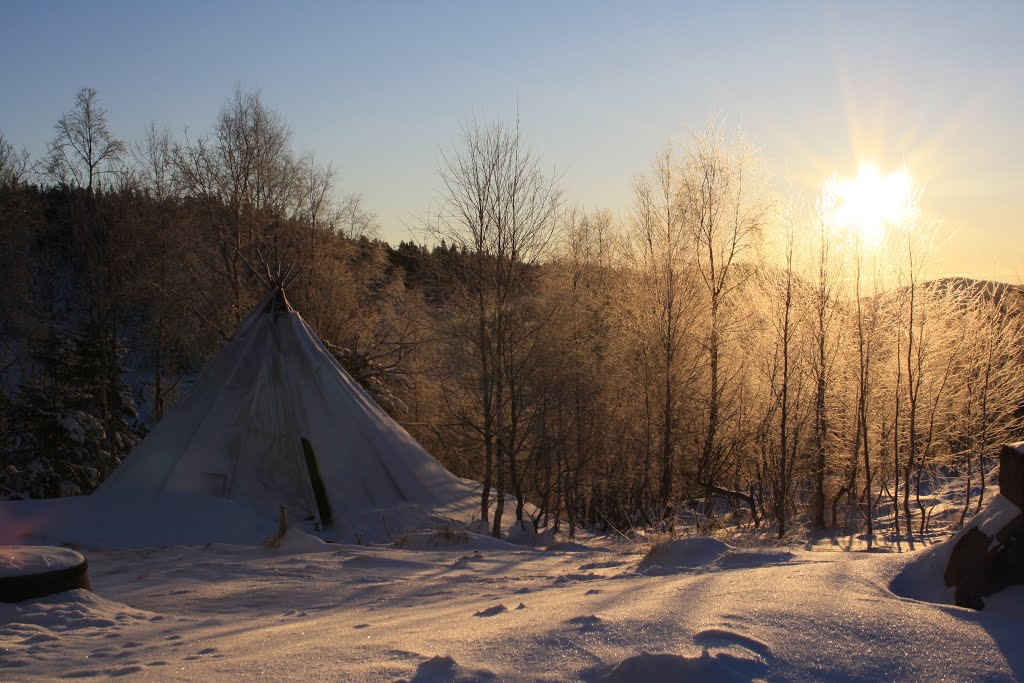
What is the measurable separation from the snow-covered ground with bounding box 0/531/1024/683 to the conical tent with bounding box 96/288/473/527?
3.81 m

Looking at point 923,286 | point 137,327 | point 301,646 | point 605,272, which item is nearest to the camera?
point 301,646

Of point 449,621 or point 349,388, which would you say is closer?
point 449,621

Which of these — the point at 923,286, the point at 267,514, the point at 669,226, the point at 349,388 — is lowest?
the point at 267,514

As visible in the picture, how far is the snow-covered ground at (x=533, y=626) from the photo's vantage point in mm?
2713

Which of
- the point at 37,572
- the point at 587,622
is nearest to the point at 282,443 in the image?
the point at 37,572

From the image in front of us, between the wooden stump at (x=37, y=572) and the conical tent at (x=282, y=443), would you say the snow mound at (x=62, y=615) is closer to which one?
the wooden stump at (x=37, y=572)

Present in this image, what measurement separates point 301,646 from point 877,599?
103 inches

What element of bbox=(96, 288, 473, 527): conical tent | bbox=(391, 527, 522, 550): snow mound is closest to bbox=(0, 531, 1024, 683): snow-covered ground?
bbox=(391, 527, 522, 550): snow mound

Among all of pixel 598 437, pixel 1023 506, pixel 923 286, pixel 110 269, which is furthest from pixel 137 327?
pixel 1023 506

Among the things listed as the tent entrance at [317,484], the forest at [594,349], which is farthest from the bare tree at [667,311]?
the tent entrance at [317,484]

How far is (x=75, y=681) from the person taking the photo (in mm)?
3115

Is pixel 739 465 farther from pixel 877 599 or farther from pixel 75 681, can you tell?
pixel 75 681

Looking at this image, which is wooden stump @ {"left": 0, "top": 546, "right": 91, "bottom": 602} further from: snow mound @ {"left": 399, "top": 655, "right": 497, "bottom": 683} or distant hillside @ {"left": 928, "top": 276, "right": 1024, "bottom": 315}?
distant hillside @ {"left": 928, "top": 276, "right": 1024, "bottom": 315}

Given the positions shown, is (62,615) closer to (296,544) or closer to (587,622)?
(587,622)
